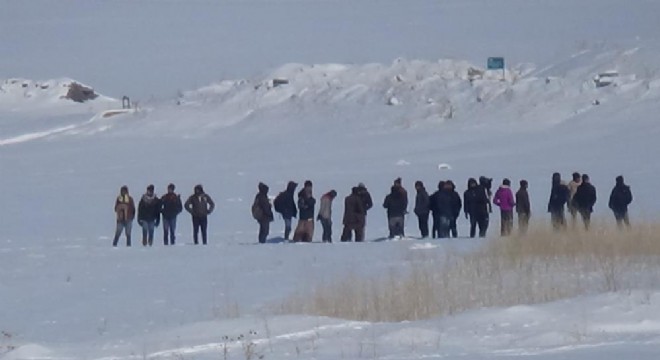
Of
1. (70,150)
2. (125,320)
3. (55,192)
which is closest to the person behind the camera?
(125,320)

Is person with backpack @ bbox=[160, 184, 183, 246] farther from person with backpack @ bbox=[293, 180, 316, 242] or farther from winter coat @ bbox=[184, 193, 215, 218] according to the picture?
person with backpack @ bbox=[293, 180, 316, 242]

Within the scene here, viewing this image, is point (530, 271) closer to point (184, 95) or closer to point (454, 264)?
point (454, 264)

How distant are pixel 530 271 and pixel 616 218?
599cm

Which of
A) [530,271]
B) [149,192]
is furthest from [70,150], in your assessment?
[530,271]

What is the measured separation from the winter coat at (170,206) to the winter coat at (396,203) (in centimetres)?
351

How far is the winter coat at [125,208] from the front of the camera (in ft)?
74.5

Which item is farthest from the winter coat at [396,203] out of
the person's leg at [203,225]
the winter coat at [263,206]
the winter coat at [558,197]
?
the person's leg at [203,225]

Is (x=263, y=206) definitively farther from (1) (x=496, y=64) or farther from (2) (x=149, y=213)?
(1) (x=496, y=64)

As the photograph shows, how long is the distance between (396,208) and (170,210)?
3801 mm

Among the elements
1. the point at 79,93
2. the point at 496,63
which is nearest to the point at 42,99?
the point at 79,93

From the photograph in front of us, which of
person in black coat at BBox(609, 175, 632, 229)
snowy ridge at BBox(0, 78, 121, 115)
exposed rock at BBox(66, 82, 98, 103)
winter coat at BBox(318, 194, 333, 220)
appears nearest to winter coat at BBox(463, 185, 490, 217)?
person in black coat at BBox(609, 175, 632, 229)

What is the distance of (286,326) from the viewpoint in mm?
12102

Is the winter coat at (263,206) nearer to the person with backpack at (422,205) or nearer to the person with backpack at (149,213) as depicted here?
the person with backpack at (149,213)

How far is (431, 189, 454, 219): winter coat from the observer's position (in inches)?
864
